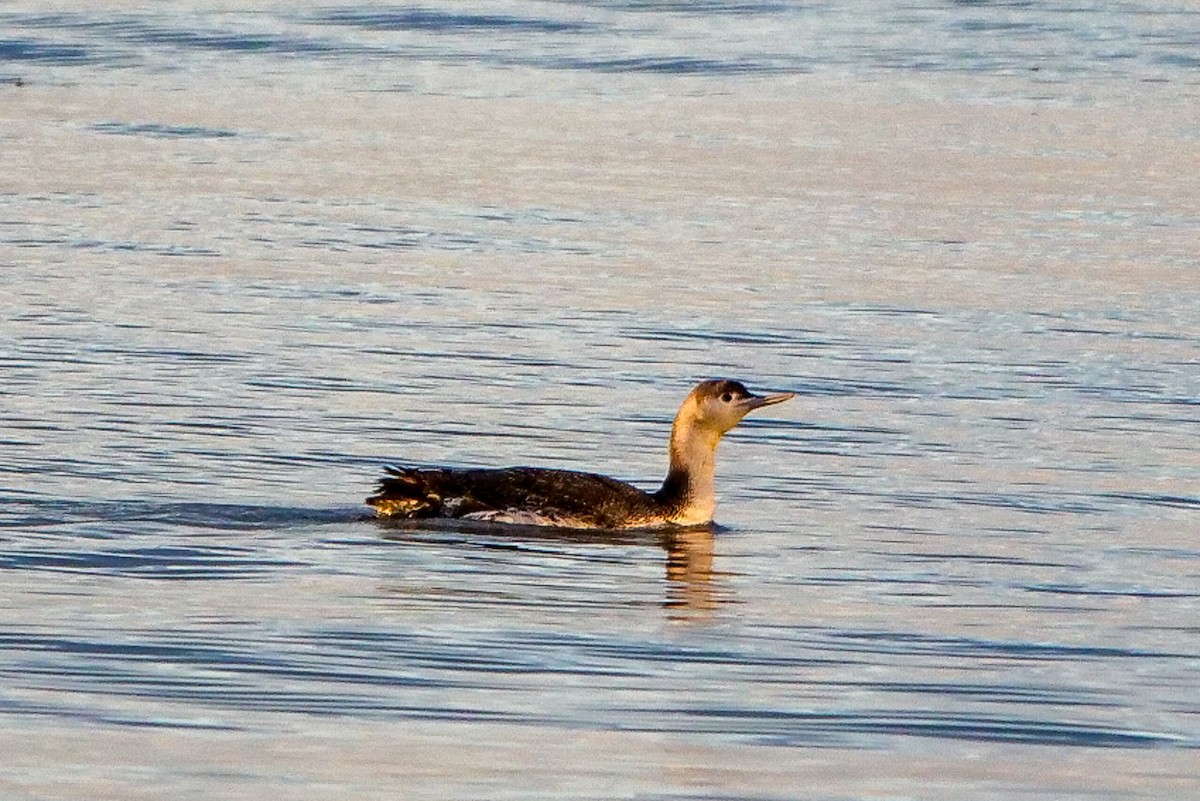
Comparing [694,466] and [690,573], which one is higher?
[694,466]

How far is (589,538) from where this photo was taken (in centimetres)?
1402

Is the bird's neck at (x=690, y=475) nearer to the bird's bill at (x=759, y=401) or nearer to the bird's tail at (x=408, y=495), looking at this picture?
the bird's bill at (x=759, y=401)

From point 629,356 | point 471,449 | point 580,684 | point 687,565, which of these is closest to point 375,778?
point 580,684

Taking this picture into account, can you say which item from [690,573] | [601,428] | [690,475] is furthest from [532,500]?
[601,428]

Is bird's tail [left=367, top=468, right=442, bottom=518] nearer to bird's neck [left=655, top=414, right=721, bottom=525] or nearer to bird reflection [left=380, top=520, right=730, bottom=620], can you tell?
bird reflection [left=380, top=520, right=730, bottom=620]

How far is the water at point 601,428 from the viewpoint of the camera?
945 cm

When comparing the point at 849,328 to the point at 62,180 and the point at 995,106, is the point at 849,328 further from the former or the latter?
the point at 995,106

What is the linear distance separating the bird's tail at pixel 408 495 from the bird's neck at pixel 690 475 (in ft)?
4.23

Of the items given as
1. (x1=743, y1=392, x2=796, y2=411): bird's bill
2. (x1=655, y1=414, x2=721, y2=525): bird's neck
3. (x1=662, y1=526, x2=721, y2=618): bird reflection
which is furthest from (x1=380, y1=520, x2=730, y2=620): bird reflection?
(x1=743, y1=392, x2=796, y2=411): bird's bill

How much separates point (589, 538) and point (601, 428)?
282 cm

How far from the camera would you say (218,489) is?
14.3 meters

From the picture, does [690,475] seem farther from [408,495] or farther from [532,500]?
[408,495]

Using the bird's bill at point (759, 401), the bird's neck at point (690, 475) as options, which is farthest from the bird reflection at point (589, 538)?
the bird's bill at point (759, 401)

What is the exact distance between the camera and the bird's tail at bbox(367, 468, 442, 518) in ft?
45.6
